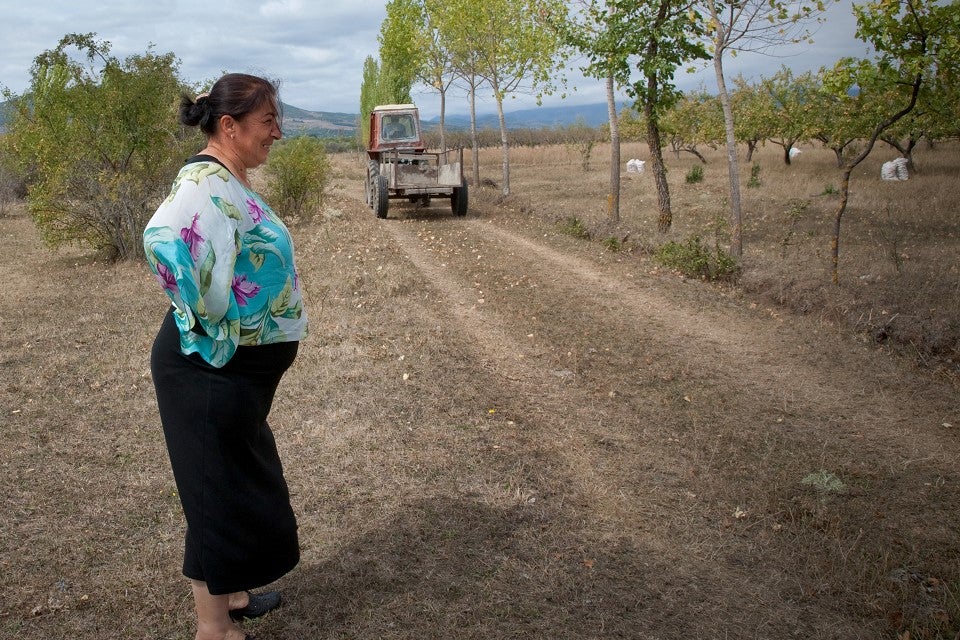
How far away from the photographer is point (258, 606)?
114 inches

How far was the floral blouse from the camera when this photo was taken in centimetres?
209

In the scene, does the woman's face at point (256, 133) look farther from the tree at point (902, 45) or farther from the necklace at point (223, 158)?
the tree at point (902, 45)

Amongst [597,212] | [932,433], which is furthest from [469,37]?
[932,433]

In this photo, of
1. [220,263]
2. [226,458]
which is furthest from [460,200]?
[220,263]

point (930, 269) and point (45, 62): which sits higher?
point (45, 62)

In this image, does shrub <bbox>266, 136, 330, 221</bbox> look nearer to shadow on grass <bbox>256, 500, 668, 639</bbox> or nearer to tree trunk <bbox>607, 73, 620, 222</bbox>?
tree trunk <bbox>607, 73, 620, 222</bbox>

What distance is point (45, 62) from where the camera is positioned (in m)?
10.9

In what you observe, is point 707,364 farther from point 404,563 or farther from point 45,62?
point 45,62

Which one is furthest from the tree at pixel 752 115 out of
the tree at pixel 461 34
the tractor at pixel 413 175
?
the tractor at pixel 413 175

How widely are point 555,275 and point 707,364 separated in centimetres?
362

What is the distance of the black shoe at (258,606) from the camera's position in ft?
9.45

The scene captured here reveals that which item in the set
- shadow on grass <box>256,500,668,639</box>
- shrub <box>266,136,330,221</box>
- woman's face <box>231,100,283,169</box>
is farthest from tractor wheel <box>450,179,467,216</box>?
woman's face <box>231,100,283,169</box>

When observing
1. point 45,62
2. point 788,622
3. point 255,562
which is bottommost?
point 788,622

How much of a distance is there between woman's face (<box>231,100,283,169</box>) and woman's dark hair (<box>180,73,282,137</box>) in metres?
0.02
